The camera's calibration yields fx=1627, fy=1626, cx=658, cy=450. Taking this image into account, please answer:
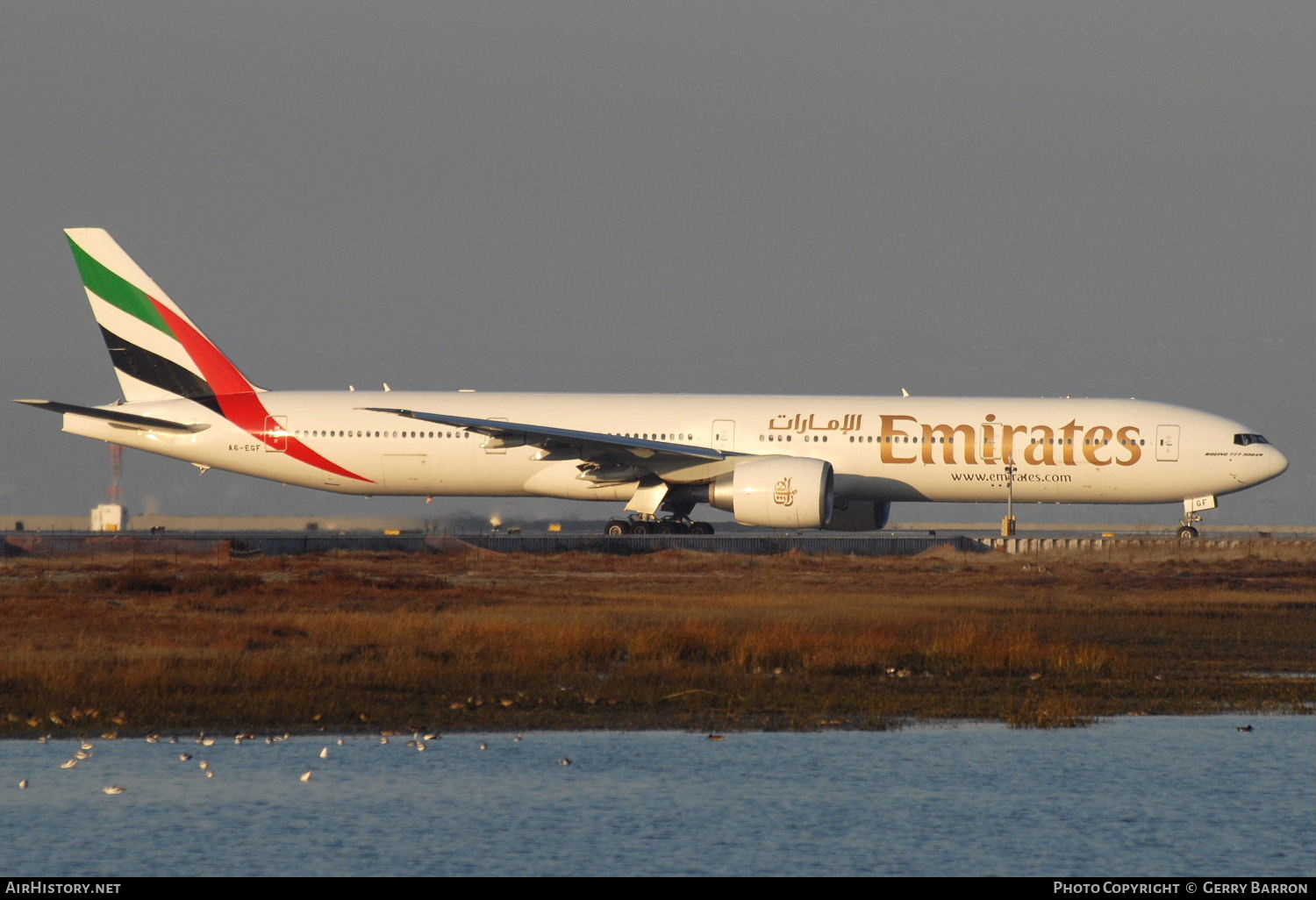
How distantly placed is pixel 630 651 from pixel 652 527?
66.5 ft

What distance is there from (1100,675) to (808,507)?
58.8ft

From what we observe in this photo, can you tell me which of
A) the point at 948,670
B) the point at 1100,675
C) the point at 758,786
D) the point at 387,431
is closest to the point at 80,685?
the point at 758,786

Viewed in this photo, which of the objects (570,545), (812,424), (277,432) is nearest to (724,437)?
(812,424)

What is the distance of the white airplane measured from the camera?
38.7 meters

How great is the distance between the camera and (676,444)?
131 ft

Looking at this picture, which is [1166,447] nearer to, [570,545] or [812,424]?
[812,424]

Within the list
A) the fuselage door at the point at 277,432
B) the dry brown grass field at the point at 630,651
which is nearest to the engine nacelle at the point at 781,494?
the dry brown grass field at the point at 630,651

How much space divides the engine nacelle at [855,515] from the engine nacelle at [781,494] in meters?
3.85

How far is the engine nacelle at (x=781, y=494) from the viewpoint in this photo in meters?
36.4

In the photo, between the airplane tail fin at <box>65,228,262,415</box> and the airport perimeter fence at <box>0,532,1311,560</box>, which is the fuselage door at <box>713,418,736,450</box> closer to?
the airport perimeter fence at <box>0,532,1311,560</box>

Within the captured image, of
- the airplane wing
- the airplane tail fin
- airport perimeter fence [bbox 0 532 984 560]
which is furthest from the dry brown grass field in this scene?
the airplane tail fin

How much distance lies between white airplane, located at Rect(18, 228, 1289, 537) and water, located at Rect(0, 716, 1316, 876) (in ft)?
74.6

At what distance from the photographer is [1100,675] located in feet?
60.7
